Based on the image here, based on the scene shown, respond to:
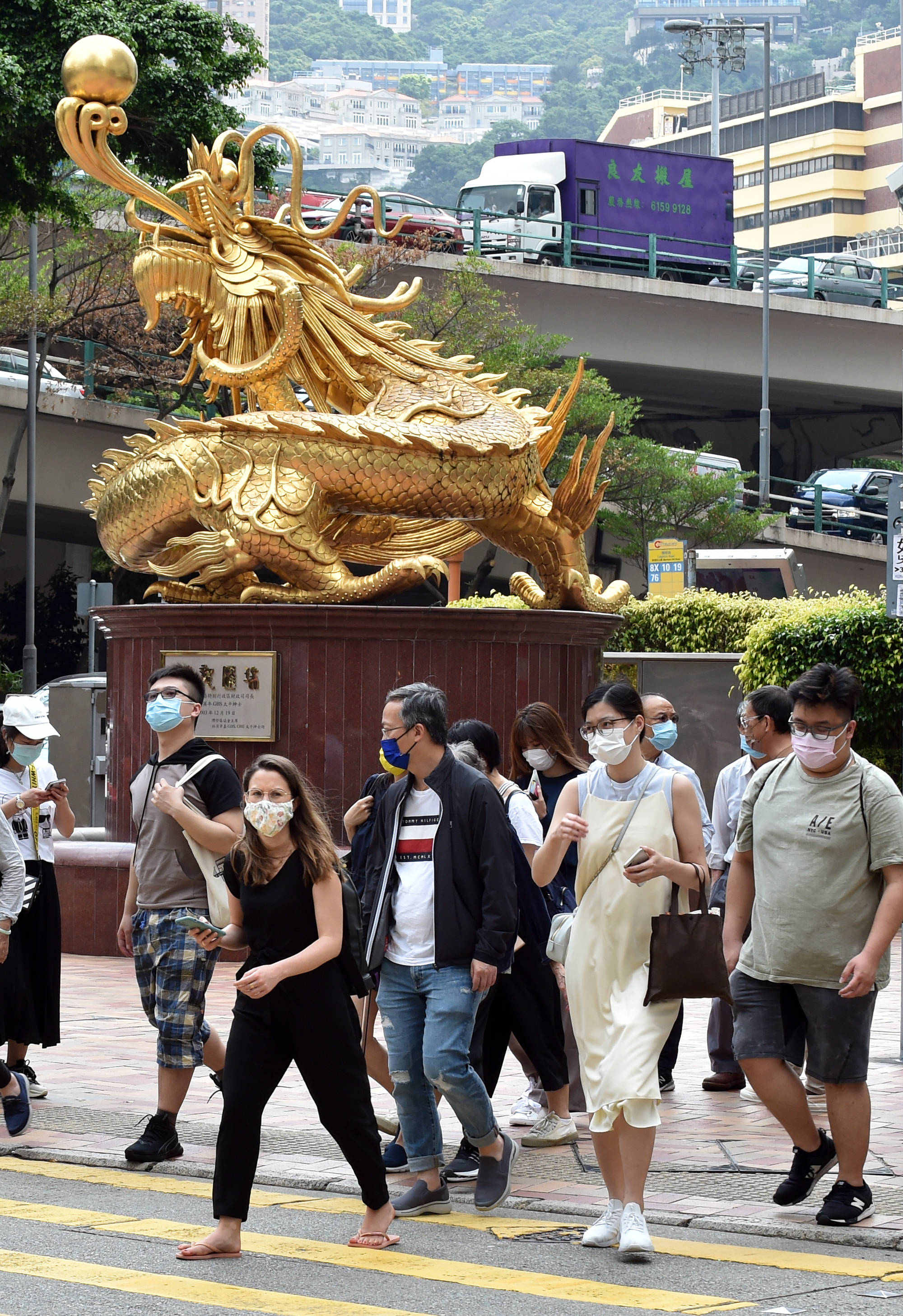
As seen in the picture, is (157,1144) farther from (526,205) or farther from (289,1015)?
(526,205)

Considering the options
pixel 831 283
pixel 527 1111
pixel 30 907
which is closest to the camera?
pixel 527 1111

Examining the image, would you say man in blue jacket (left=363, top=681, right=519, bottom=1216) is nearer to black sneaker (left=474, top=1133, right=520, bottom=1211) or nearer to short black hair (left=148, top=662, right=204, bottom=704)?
black sneaker (left=474, top=1133, right=520, bottom=1211)

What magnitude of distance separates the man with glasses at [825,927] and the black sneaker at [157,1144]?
2335mm

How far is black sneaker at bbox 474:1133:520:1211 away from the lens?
20.9ft

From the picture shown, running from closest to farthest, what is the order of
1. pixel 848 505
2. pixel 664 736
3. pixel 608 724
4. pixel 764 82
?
pixel 608 724, pixel 664 736, pixel 848 505, pixel 764 82

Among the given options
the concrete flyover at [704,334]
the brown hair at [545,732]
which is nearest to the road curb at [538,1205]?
the brown hair at [545,732]

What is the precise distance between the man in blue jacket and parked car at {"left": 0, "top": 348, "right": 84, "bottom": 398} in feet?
88.8

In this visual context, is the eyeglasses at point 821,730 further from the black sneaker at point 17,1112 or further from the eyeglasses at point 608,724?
the black sneaker at point 17,1112

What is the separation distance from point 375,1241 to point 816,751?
216cm

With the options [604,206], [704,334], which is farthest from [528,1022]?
[604,206]

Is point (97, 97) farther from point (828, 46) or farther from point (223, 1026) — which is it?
point (828, 46)

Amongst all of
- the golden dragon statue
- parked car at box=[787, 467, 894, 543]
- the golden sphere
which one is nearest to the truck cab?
parked car at box=[787, 467, 894, 543]

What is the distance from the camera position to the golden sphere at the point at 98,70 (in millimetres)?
13273

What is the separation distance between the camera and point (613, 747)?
19.9 ft
